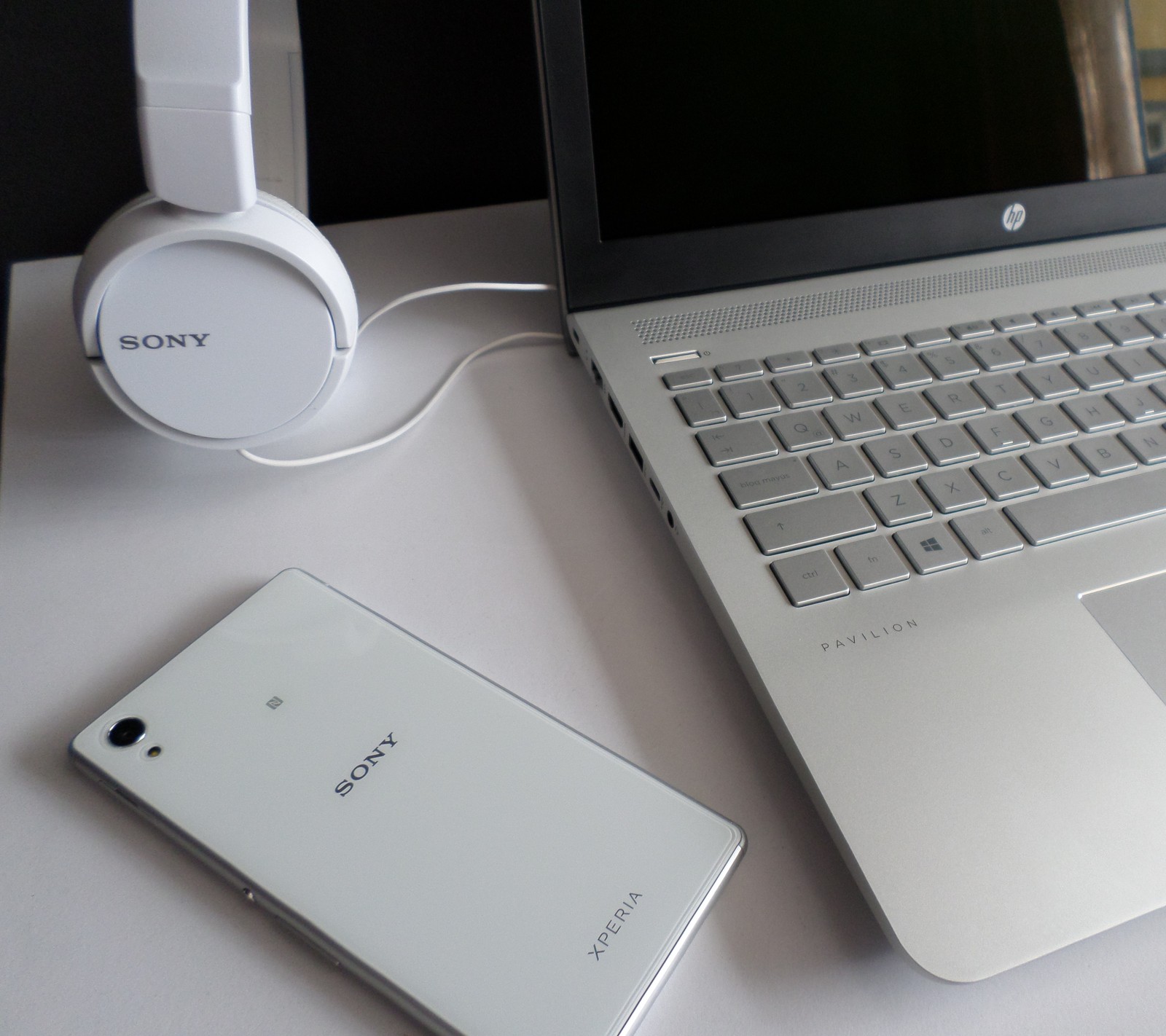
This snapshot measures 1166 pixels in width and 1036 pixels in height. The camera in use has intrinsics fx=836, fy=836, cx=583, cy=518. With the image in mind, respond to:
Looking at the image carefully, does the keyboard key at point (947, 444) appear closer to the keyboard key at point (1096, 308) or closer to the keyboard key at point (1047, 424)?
the keyboard key at point (1047, 424)

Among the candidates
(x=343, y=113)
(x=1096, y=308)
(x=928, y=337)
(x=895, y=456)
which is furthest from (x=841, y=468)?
(x=343, y=113)

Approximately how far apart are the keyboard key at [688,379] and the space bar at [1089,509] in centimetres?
16

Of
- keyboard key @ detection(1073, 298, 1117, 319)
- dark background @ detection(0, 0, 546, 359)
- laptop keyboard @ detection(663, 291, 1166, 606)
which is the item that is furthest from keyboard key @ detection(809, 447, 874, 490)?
dark background @ detection(0, 0, 546, 359)

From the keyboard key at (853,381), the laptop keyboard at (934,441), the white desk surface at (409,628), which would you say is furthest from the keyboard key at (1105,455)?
the white desk surface at (409,628)

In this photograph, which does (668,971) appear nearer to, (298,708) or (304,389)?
(298,708)

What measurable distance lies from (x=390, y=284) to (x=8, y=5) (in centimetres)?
29

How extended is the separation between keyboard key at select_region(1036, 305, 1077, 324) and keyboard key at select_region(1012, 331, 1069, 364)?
15mm

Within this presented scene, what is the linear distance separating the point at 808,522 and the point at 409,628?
18 cm

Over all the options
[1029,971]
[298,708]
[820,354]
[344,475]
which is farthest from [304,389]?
[1029,971]

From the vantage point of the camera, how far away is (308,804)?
293 mm

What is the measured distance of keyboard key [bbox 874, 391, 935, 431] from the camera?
0.42 meters

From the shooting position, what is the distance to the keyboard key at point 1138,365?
460 millimetres

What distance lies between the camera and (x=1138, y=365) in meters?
0.47

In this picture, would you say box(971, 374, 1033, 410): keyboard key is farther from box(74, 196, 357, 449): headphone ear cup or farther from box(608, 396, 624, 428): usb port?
box(74, 196, 357, 449): headphone ear cup
